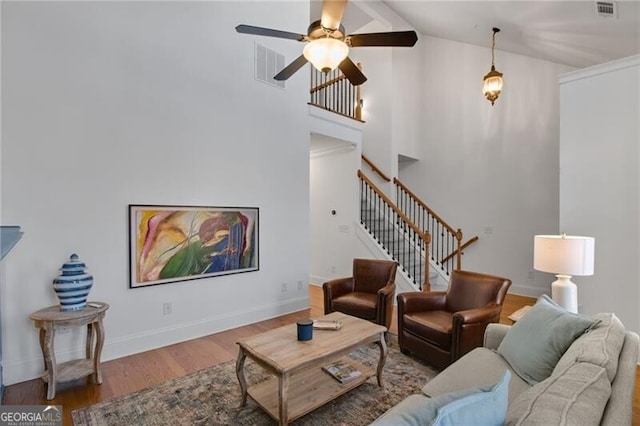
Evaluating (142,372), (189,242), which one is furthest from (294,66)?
(142,372)

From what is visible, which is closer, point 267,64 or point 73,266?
point 73,266

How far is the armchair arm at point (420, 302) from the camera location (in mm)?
3137

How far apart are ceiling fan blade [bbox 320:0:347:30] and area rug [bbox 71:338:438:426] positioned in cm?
271

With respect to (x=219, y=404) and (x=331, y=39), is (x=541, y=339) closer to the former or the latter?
(x=219, y=404)

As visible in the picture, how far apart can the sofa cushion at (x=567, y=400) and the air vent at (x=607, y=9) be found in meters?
3.44

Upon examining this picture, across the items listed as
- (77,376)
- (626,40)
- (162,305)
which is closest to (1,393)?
(77,376)

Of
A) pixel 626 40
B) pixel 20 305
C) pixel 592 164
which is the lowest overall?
pixel 20 305

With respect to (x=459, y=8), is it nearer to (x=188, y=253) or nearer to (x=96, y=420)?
(x=188, y=253)

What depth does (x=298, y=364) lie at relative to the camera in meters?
1.96

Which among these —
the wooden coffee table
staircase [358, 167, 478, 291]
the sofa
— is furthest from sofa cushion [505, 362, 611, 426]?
staircase [358, 167, 478, 291]

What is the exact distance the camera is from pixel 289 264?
178 inches

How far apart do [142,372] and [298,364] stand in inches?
69.3

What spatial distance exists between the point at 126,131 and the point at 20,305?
68.7 inches

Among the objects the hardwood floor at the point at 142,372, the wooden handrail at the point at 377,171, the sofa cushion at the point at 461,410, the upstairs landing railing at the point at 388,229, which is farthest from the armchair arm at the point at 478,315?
the wooden handrail at the point at 377,171
